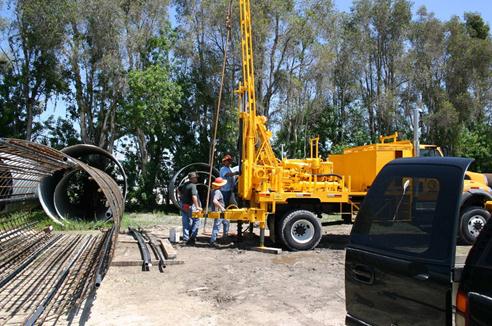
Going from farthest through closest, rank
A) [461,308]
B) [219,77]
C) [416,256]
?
1. [219,77]
2. [416,256]
3. [461,308]

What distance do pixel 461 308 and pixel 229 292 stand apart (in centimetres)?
552

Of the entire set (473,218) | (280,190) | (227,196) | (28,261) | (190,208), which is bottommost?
(28,261)

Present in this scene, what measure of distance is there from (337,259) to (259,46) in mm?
16233

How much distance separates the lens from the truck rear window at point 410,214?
321 centimetres

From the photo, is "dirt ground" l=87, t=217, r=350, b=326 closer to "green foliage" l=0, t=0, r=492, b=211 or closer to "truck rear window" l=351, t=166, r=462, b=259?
"truck rear window" l=351, t=166, r=462, b=259

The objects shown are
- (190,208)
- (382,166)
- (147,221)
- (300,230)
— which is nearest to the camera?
(300,230)

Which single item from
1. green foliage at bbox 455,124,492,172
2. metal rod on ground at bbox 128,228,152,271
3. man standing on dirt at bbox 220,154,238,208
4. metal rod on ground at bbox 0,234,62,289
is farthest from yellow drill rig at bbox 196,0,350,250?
green foliage at bbox 455,124,492,172

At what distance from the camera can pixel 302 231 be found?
12.1 metres

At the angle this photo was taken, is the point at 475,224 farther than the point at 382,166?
No

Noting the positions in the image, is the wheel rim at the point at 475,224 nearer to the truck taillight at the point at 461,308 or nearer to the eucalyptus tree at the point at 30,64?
the truck taillight at the point at 461,308

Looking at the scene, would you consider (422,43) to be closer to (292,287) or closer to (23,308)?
(292,287)

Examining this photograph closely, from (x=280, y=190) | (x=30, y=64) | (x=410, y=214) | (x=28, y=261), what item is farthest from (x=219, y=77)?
(x=410, y=214)

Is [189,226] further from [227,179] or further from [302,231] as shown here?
[302,231]

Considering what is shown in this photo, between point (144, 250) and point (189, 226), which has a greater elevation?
point (189, 226)
